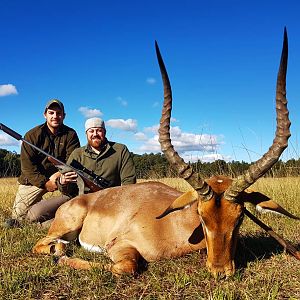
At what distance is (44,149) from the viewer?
8820 millimetres

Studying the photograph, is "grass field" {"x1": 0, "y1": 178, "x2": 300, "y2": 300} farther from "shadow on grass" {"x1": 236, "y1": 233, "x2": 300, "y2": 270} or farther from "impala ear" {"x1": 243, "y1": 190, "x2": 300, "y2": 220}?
"impala ear" {"x1": 243, "y1": 190, "x2": 300, "y2": 220}

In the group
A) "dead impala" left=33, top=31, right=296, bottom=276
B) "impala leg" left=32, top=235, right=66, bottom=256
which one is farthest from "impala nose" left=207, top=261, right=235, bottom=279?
"impala leg" left=32, top=235, right=66, bottom=256

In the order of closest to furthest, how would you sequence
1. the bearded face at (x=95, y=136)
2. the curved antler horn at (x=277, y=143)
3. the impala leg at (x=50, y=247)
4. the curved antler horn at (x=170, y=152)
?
the curved antler horn at (x=277, y=143) → the curved antler horn at (x=170, y=152) → the impala leg at (x=50, y=247) → the bearded face at (x=95, y=136)

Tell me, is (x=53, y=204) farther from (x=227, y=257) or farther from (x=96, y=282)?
(x=227, y=257)

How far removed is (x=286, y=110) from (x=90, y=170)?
505cm

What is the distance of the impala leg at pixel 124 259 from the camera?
442 centimetres

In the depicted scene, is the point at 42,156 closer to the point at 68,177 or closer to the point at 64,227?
the point at 68,177

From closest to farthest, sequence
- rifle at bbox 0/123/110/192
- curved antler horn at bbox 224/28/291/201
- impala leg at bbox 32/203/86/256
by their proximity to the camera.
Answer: curved antler horn at bbox 224/28/291/201, impala leg at bbox 32/203/86/256, rifle at bbox 0/123/110/192

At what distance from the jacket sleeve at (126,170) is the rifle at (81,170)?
1.13ft

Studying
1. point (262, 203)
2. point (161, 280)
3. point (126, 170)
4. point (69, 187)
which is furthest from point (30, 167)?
point (262, 203)

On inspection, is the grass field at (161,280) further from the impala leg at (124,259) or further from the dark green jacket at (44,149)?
the dark green jacket at (44,149)

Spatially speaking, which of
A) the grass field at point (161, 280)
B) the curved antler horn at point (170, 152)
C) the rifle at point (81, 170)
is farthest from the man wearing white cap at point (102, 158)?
the curved antler horn at point (170, 152)

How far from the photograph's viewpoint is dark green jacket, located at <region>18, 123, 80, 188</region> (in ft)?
28.6

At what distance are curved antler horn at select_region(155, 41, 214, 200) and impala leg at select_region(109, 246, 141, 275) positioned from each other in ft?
3.68
